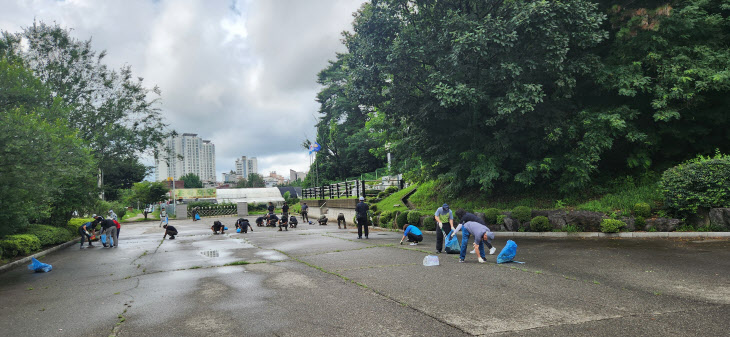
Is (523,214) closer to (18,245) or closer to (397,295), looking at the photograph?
(397,295)

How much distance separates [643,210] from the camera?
12414 millimetres

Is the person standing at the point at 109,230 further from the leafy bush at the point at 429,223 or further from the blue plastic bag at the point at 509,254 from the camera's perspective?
the blue plastic bag at the point at 509,254

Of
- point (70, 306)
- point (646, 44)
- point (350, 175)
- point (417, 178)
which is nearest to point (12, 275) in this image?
point (70, 306)

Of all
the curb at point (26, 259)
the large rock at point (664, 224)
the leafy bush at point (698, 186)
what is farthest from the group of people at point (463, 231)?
the curb at point (26, 259)

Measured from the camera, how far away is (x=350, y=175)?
57.2m

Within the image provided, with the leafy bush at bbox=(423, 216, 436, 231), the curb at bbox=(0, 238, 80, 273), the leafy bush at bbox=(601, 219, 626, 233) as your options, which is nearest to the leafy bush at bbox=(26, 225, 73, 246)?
the curb at bbox=(0, 238, 80, 273)

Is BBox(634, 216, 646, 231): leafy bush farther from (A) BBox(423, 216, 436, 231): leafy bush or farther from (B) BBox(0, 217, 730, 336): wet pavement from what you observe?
(A) BBox(423, 216, 436, 231): leafy bush

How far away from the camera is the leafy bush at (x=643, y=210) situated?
12.4 meters

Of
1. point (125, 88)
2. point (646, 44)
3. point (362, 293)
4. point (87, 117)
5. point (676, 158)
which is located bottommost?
point (362, 293)

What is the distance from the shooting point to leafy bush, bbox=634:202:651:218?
40.8ft

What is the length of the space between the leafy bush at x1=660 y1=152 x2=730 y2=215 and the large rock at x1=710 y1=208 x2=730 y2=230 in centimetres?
24

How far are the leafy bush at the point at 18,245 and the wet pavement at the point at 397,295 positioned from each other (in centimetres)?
317

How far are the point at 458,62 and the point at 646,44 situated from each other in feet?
20.1

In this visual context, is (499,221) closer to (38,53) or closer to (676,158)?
(676,158)
